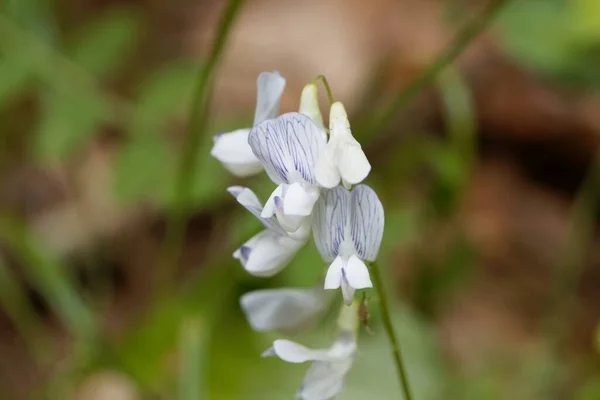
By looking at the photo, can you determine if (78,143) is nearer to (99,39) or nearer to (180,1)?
(99,39)

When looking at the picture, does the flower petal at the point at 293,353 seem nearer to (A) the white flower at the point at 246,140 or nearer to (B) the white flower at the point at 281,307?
(B) the white flower at the point at 281,307

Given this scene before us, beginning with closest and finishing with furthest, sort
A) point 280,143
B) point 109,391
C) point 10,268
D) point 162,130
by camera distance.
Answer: point 280,143
point 162,130
point 109,391
point 10,268

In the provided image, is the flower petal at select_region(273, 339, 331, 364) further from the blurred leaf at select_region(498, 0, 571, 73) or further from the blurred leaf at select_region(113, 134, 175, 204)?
the blurred leaf at select_region(498, 0, 571, 73)

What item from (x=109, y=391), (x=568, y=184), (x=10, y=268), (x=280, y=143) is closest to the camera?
(x=280, y=143)

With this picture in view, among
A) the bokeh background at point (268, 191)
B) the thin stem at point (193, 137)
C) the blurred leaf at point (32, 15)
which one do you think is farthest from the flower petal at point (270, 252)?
the blurred leaf at point (32, 15)

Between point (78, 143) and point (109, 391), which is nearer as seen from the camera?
point (78, 143)

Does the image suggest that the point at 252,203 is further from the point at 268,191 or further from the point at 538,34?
the point at 538,34

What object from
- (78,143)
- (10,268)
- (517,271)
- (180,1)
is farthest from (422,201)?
(180,1)

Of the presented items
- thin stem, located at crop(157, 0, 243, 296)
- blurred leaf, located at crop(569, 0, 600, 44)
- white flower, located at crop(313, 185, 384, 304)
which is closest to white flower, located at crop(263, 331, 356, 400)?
white flower, located at crop(313, 185, 384, 304)
